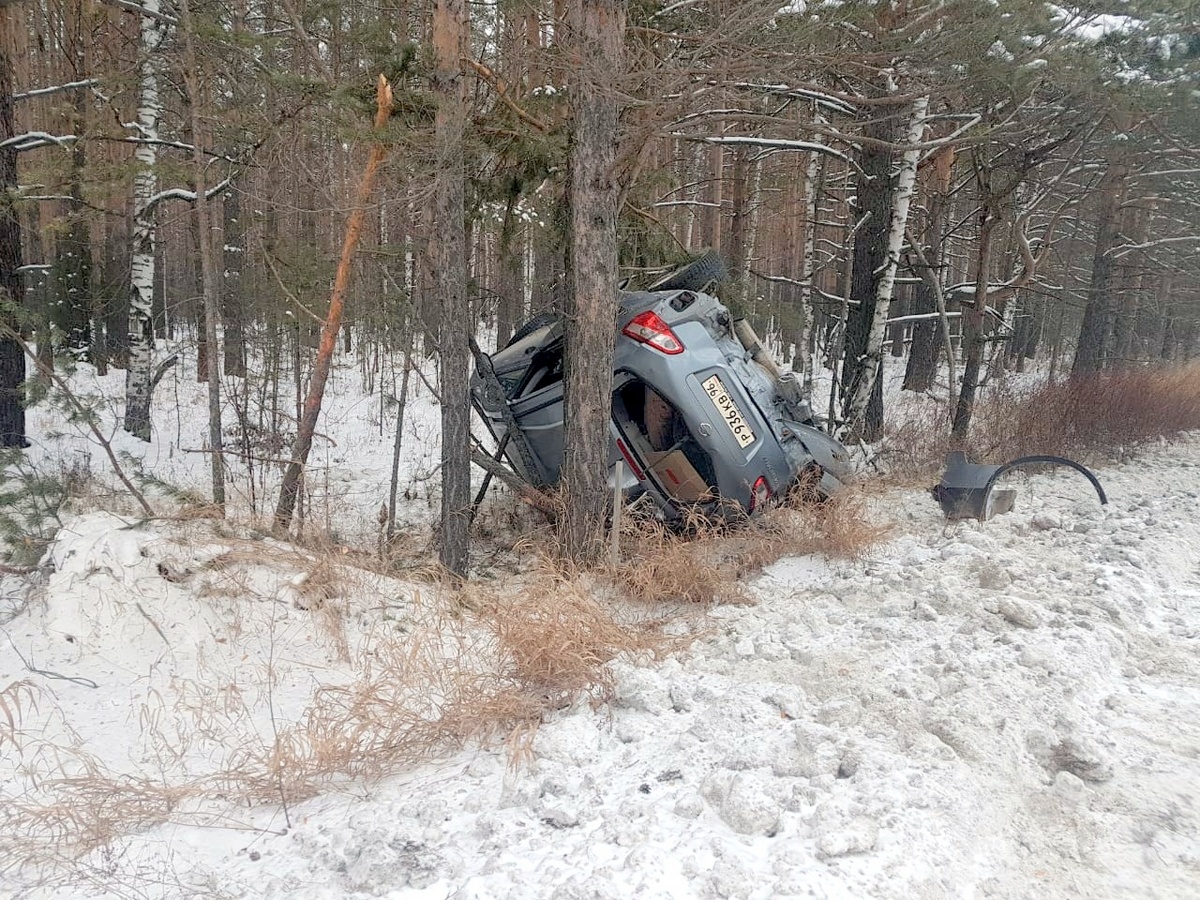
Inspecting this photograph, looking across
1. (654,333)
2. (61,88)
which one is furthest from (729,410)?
(61,88)

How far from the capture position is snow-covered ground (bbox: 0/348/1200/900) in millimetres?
2383

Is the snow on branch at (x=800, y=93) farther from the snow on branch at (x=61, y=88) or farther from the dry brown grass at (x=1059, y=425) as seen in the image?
the snow on branch at (x=61, y=88)

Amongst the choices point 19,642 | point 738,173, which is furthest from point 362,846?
point 738,173

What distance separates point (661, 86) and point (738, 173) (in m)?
8.30

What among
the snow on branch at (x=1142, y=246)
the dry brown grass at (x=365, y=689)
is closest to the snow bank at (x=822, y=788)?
the dry brown grass at (x=365, y=689)

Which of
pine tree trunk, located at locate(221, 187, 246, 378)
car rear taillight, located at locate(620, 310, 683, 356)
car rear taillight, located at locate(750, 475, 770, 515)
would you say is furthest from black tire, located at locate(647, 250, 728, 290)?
pine tree trunk, located at locate(221, 187, 246, 378)

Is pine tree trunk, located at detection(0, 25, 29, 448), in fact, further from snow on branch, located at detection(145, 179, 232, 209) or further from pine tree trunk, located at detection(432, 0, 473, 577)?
pine tree trunk, located at detection(432, 0, 473, 577)

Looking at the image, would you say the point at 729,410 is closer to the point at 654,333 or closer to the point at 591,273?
the point at 654,333

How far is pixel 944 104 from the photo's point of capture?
9070 millimetres

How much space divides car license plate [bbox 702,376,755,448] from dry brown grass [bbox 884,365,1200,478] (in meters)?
2.98

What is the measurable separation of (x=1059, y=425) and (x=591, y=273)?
264 inches

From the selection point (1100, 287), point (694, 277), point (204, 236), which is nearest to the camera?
point (204, 236)

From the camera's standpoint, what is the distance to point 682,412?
5789 mm

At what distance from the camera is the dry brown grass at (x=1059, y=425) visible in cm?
869
